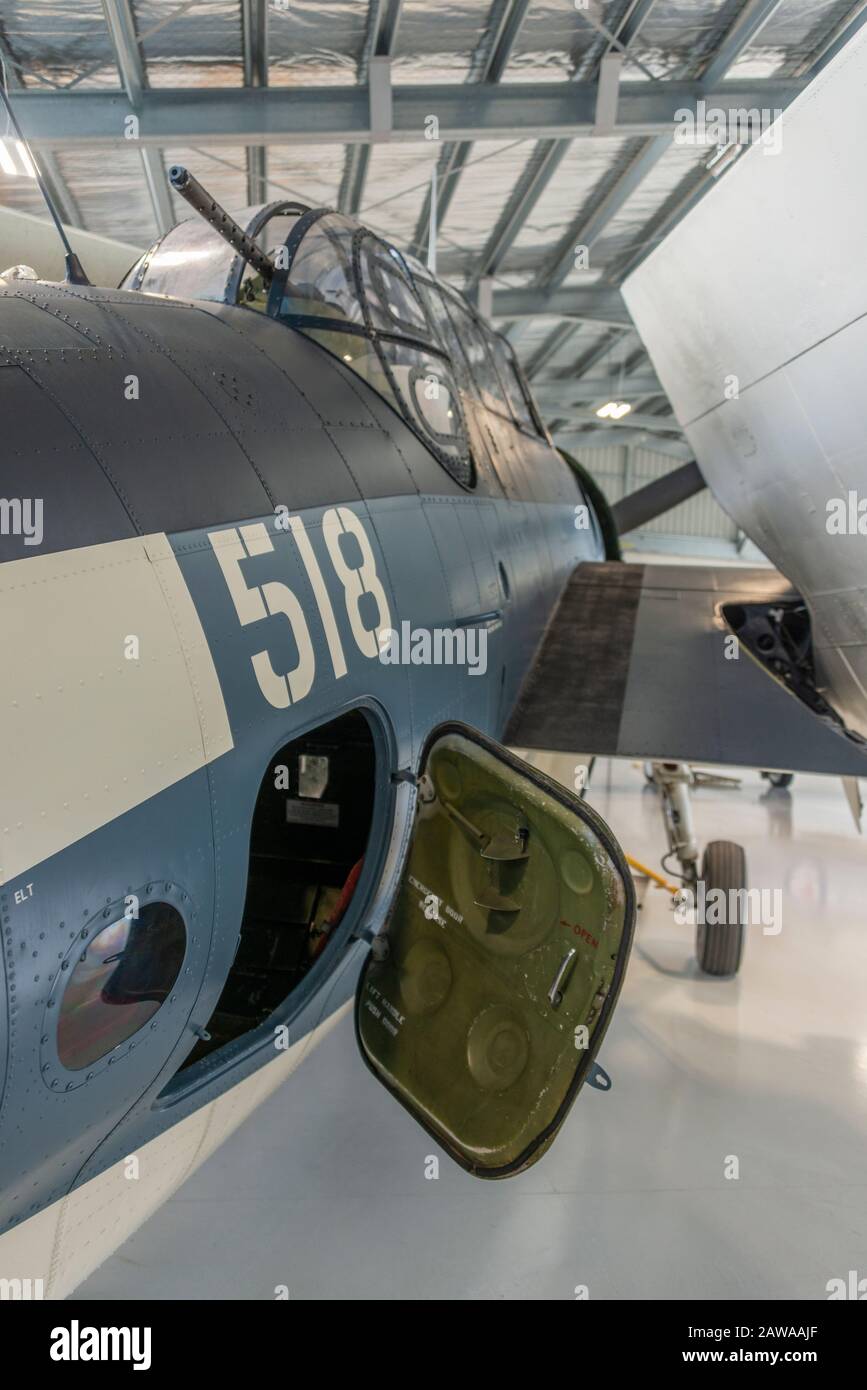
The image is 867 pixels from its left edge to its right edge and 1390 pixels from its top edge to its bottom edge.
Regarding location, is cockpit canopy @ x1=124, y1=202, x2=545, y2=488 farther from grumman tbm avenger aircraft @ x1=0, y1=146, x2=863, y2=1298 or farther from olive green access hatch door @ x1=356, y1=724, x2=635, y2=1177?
olive green access hatch door @ x1=356, y1=724, x2=635, y2=1177

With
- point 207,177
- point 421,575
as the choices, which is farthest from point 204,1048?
point 207,177

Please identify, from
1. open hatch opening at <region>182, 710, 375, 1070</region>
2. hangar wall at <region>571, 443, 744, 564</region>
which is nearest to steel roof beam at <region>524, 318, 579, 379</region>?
hangar wall at <region>571, 443, 744, 564</region>

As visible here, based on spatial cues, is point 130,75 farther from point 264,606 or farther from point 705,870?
point 264,606

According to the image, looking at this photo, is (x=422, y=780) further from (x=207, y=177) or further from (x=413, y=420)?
(x=207, y=177)

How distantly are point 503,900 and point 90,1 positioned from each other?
842cm

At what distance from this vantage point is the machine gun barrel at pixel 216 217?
2.72 m

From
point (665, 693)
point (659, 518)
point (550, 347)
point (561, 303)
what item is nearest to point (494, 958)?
point (665, 693)

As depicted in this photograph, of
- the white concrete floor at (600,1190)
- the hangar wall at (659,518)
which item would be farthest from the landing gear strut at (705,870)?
the hangar wall at (659,518)

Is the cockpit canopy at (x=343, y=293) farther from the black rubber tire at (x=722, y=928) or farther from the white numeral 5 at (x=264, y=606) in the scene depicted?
the black rubber tire at (x=722, y=928)

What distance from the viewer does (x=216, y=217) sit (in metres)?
3.13

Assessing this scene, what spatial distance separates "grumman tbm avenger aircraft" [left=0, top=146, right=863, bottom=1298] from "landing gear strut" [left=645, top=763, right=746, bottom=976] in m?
2.50

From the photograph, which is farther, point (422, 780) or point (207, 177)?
point (207, 177)

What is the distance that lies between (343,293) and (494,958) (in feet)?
8.02
